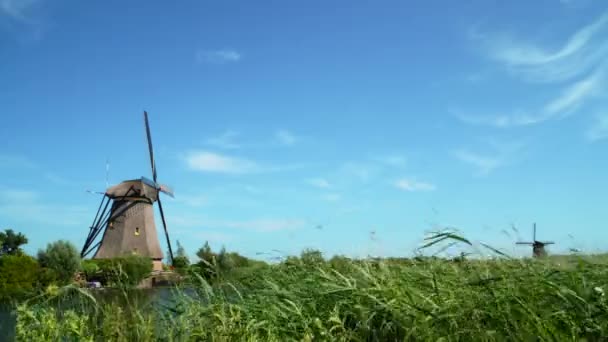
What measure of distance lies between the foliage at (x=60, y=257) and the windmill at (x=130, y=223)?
225 inches

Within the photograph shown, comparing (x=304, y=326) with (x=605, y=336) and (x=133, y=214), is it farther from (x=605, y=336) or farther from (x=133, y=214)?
(x=133, y=214)

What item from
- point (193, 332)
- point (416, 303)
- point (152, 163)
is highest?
point (152, 163)

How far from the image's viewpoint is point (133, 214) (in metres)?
41.4

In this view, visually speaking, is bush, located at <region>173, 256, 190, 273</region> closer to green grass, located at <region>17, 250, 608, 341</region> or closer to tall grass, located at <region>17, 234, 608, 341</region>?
tall grass, located at <region>17, 234, 608, 341</region>

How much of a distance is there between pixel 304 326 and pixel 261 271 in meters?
4.63

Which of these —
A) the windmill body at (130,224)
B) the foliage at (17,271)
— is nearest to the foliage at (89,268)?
the foliage at (17,271)

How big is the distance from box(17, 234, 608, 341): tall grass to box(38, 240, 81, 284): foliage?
2710cm

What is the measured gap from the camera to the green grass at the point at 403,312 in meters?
3.68

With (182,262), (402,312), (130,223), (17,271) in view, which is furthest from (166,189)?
(402,312)

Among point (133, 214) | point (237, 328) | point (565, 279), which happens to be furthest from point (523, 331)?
point (133, 214)

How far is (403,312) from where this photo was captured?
14.8 feet

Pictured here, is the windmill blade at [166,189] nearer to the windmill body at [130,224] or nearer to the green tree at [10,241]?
the windmill body at [130,224]

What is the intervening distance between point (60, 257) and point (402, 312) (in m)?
33.5

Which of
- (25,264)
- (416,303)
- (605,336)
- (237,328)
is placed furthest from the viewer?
(25,264)
